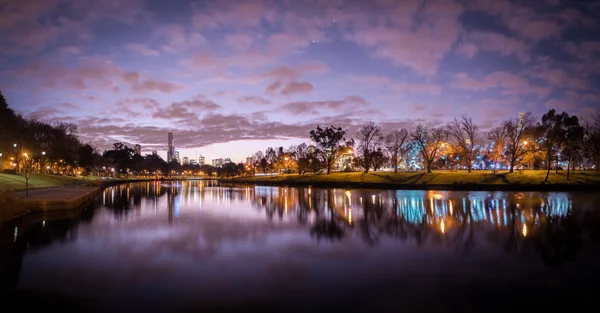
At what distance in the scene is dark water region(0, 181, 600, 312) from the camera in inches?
335

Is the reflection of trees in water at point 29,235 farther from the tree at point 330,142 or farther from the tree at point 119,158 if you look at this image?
the tree at point 119,158

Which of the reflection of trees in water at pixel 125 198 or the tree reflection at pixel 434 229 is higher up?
the tree reflection at pixel 434 229

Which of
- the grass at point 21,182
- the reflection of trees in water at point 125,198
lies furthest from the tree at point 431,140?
the grass at point 21,182

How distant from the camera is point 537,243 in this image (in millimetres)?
14414

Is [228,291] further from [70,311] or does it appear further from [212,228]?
[212,228]

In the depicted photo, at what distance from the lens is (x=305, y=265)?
38.2ft

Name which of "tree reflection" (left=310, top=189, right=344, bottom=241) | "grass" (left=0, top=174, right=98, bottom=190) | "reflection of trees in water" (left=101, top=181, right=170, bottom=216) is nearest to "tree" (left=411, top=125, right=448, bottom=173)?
"reflection of trees in water" (left=101, top=181, right=170, bottom=216)

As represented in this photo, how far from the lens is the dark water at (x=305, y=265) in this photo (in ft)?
27.9

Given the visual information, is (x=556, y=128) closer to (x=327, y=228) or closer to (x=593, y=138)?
(x=593, y=138)

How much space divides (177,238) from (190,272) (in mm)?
6051

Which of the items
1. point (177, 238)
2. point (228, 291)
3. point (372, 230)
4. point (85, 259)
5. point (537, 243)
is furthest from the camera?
point (372, 230)

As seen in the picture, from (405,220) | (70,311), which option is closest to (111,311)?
(70,311)

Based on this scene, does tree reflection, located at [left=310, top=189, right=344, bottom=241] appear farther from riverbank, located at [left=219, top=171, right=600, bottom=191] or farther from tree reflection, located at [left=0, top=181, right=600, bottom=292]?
riverbank, located at [left=219, top=171, right=600, bottom=191]

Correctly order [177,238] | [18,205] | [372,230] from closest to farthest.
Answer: [177,238]
[372,230]
[18,205]
